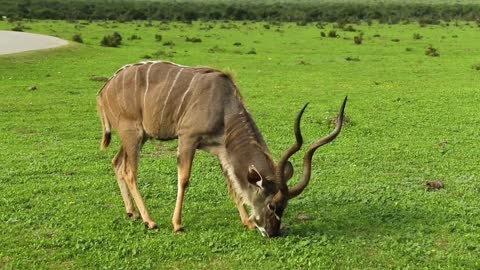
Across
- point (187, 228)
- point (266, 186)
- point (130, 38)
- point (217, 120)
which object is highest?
A: point (217, 120)

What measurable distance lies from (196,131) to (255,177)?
0.91 m

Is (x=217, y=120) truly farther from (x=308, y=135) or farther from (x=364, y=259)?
(x=308, y=135)

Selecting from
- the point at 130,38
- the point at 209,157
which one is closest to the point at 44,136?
the point at 209,157

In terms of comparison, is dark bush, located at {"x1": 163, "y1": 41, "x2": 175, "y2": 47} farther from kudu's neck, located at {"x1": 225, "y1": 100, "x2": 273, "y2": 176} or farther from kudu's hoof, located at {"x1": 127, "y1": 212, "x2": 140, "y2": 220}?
kudu's neck, located at {"x1": 225, "y1": 100, "x2": 273, "y2": 176}

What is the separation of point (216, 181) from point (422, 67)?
1719cm

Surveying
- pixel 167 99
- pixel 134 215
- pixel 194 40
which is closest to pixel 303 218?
pixel 134 215

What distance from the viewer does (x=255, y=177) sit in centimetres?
689

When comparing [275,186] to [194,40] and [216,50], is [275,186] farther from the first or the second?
[194,40]

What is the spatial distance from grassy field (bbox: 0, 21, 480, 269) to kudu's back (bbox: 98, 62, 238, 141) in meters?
1.16

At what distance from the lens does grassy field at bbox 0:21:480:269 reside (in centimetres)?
678

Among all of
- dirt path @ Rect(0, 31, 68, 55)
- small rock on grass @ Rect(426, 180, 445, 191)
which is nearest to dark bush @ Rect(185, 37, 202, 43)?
dirt path @ Rect(0, 31, 68, 55)

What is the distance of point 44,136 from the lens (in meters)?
12.7

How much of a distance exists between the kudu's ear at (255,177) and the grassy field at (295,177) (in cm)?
66

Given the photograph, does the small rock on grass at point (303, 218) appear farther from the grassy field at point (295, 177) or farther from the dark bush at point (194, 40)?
the dark bush at point (194, 40)
